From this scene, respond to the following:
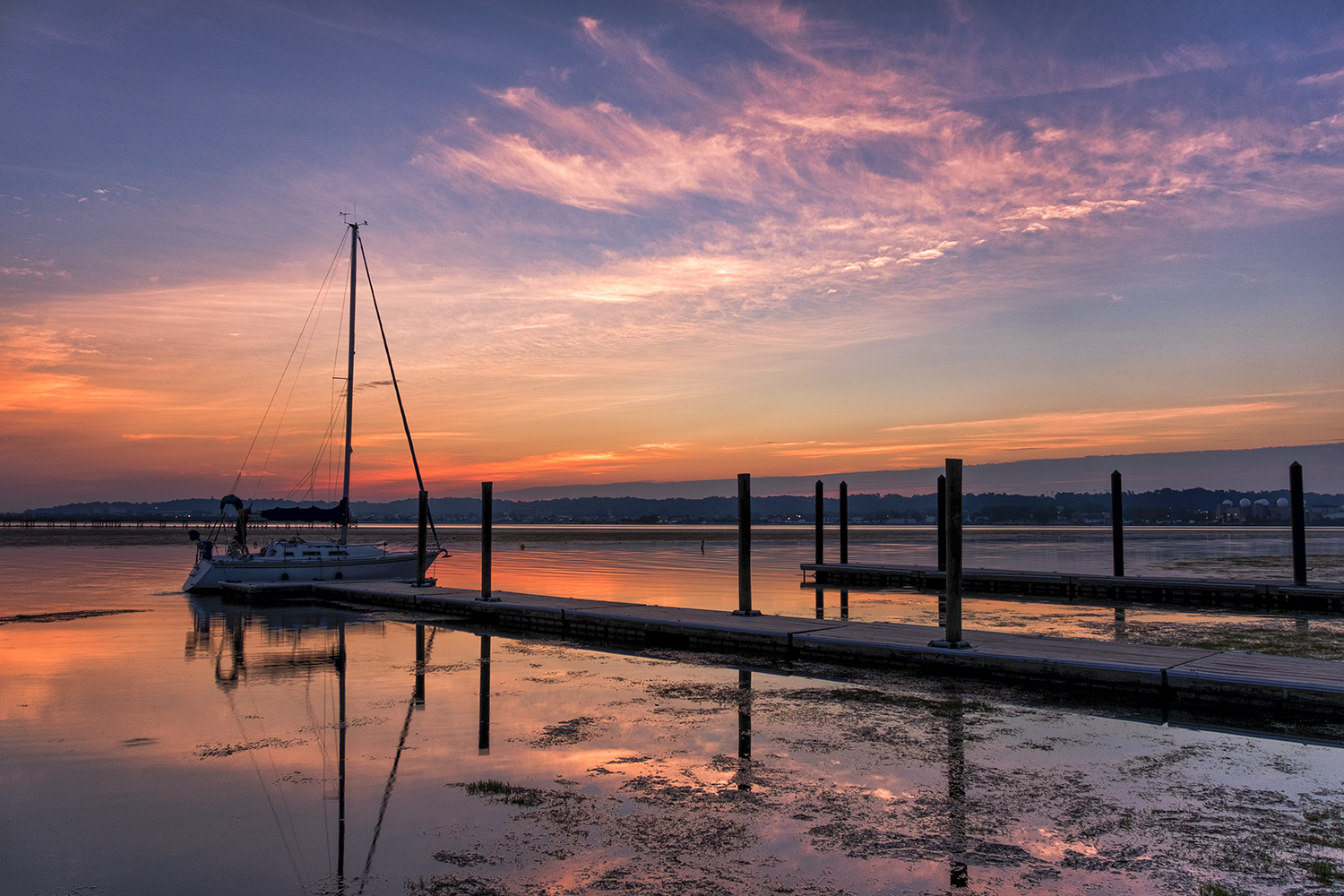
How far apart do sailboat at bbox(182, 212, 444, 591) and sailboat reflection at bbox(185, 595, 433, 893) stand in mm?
1494

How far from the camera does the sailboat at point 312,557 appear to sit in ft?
99.9

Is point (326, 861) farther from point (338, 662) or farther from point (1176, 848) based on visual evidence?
point (338, 662)

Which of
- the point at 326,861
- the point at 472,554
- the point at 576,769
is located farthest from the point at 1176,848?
the point at 472,554

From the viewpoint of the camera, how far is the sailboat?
30.4m

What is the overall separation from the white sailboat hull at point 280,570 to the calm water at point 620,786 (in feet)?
48.2

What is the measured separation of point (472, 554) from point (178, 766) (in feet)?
175

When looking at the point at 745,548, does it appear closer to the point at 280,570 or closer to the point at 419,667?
the point at 419,667

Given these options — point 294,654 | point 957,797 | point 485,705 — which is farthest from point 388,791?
point 294,654

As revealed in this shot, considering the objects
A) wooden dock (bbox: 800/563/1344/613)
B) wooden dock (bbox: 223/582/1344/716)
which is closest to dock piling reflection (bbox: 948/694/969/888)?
wooden dock (bbox: 223/582/1344/716)

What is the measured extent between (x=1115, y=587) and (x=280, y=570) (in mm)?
29286

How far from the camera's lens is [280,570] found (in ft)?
101

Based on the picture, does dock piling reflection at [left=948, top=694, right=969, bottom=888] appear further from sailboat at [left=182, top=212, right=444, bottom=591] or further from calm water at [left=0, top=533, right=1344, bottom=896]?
sailboat at [left=182, top=212, right=444, bottom=591]

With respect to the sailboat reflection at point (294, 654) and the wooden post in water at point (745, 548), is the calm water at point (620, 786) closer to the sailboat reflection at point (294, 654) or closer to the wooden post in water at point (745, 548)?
the sailboat reflection at point (294, 654)

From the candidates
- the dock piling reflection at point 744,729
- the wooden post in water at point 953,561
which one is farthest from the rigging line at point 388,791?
the wooden post in water at point 953,561
